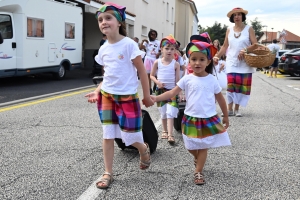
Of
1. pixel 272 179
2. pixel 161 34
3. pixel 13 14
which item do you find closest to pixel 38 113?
pixel 272 179

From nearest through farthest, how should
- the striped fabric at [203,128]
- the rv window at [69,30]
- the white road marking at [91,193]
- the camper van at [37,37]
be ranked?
the white road marking at [91,193]
the striped fabric at [203,128]
the camper van at [37,37]
the rv window at [69,30]

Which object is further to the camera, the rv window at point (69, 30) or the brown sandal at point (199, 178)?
the rv window at point (69, 30)

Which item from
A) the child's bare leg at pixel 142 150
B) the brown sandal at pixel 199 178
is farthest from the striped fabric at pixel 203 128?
the child's bare leg at pixel 142 150

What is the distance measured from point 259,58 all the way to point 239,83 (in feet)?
2.22

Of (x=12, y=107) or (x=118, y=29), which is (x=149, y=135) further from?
(x=12, y=107)

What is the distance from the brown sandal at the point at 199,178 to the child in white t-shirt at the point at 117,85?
0.66 m

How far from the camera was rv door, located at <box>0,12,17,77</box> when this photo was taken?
10.6m

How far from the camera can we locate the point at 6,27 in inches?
428

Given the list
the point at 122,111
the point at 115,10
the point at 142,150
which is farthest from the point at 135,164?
the point at 115,10

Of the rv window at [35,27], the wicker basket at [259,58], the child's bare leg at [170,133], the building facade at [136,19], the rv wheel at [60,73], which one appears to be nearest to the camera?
the child's bare leg at [170,133]

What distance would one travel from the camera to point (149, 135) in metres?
4.21

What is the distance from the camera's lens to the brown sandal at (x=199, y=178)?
11.3ft

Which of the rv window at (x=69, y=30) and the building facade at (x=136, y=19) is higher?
the building facade at (x=136, y=19)

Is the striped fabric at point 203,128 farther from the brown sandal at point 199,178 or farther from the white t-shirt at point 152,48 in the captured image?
the white t-shirt at point 152,48
